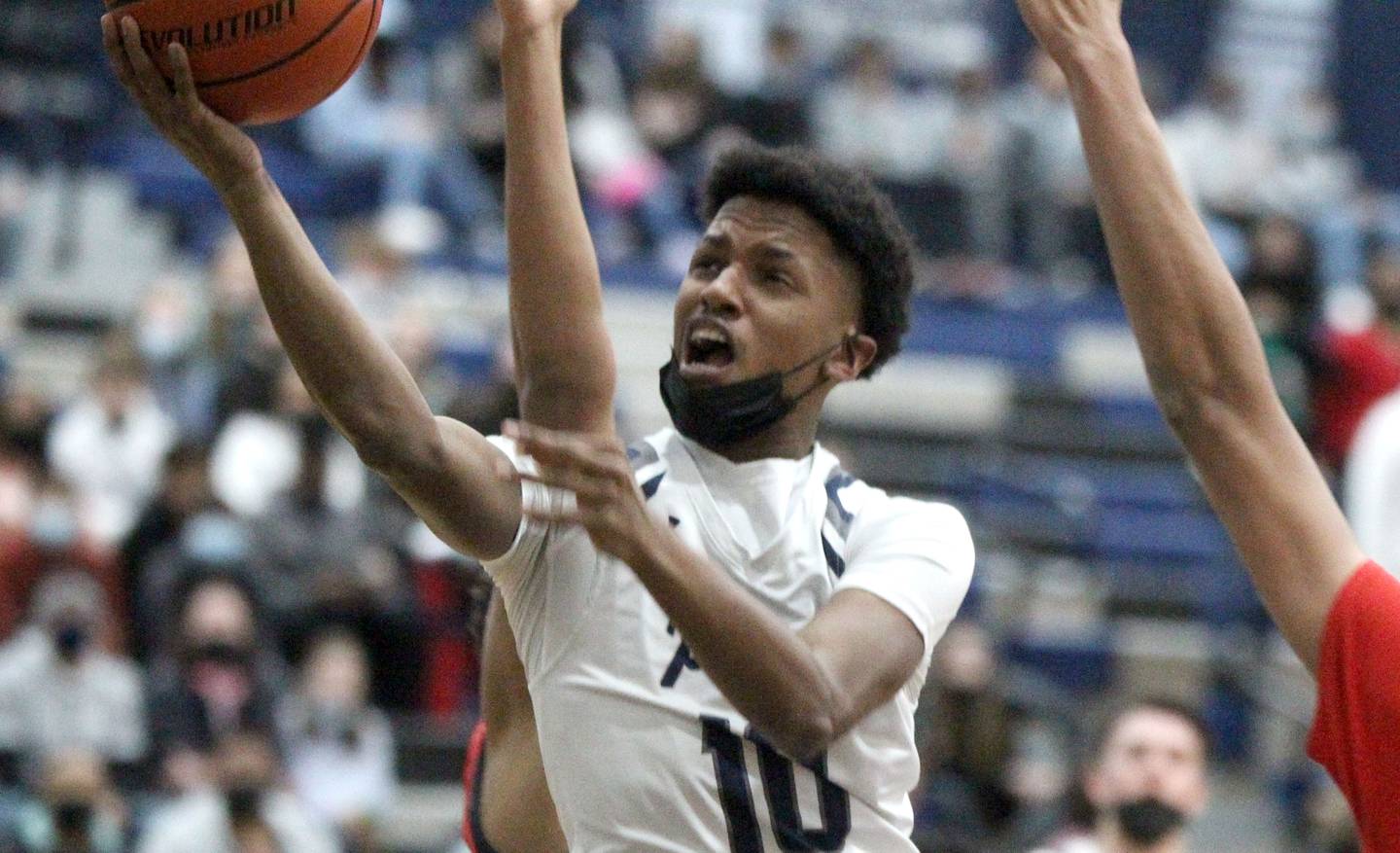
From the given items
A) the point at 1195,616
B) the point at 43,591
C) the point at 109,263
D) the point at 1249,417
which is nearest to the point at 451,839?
the point at 43,591

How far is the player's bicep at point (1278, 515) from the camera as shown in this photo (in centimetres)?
247

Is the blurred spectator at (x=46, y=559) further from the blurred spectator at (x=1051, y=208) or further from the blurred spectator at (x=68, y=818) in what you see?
the blurred spectator at (x=1051, y=208)

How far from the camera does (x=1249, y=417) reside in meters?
2.50

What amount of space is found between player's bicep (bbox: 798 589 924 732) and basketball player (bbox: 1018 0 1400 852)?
1.62 ft

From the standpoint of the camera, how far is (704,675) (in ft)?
9.57

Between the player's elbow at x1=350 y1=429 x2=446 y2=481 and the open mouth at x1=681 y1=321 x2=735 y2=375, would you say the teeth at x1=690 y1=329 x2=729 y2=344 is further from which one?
the player's elbow at x1=350 y1=429 x2=446 y2=481

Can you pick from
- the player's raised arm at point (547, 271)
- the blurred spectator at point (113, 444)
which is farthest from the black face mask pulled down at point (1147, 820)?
the blurred spectator at point (113, 444)

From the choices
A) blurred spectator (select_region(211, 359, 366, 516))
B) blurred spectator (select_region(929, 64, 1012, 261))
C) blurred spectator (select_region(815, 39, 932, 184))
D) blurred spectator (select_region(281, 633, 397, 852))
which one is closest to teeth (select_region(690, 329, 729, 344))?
blurred spectator (select_region(281, 633, 397, 852))

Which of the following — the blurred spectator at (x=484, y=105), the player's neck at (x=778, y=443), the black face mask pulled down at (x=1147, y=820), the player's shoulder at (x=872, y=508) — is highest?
the player's neck at (x=778, y=443)

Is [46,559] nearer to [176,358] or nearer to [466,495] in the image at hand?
[176,358]

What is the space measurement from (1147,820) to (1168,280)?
9.29 ft

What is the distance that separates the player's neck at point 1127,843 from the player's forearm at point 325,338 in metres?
2.82

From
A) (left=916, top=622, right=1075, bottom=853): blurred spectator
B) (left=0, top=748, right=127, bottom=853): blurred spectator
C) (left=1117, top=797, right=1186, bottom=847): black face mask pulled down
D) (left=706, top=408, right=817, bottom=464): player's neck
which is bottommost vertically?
(left=916, top=622, right=1075, bottom=853): blurred spectator

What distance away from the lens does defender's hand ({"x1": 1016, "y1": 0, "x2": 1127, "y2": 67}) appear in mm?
2576
